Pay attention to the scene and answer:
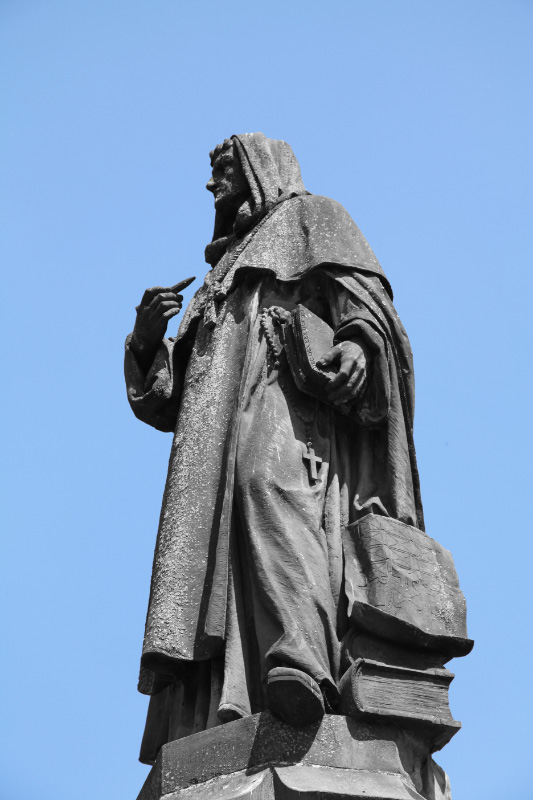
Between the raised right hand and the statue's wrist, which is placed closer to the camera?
the raised right hand

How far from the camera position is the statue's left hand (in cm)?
681

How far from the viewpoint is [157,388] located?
7684mm

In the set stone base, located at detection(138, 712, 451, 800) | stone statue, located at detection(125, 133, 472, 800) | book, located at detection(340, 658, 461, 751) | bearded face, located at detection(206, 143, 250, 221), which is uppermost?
bearded face, located at detection(206, 143, 250, 221)

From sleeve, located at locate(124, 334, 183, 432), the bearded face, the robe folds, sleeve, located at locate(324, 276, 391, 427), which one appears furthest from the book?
the bearded face

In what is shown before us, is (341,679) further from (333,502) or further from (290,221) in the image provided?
(290,221)

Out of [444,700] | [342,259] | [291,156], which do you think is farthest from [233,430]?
[291,156]

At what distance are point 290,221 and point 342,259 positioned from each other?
512 mm

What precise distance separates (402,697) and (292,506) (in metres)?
1.07

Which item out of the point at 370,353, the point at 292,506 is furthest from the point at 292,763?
the point at 370,353

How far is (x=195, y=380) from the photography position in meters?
7.40

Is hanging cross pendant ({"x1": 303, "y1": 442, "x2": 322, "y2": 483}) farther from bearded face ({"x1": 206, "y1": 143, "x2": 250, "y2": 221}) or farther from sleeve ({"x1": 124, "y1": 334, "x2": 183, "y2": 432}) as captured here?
bearded face ({"x1": 206, "y1": 143, "x2": 250, "y2": 221})

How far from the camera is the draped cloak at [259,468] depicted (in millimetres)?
6293

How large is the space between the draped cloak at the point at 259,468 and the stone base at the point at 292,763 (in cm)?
20

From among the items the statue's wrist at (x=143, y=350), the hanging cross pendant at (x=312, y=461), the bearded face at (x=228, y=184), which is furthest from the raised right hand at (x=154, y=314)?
the hanging cross pendant at (x=312, y=461)
